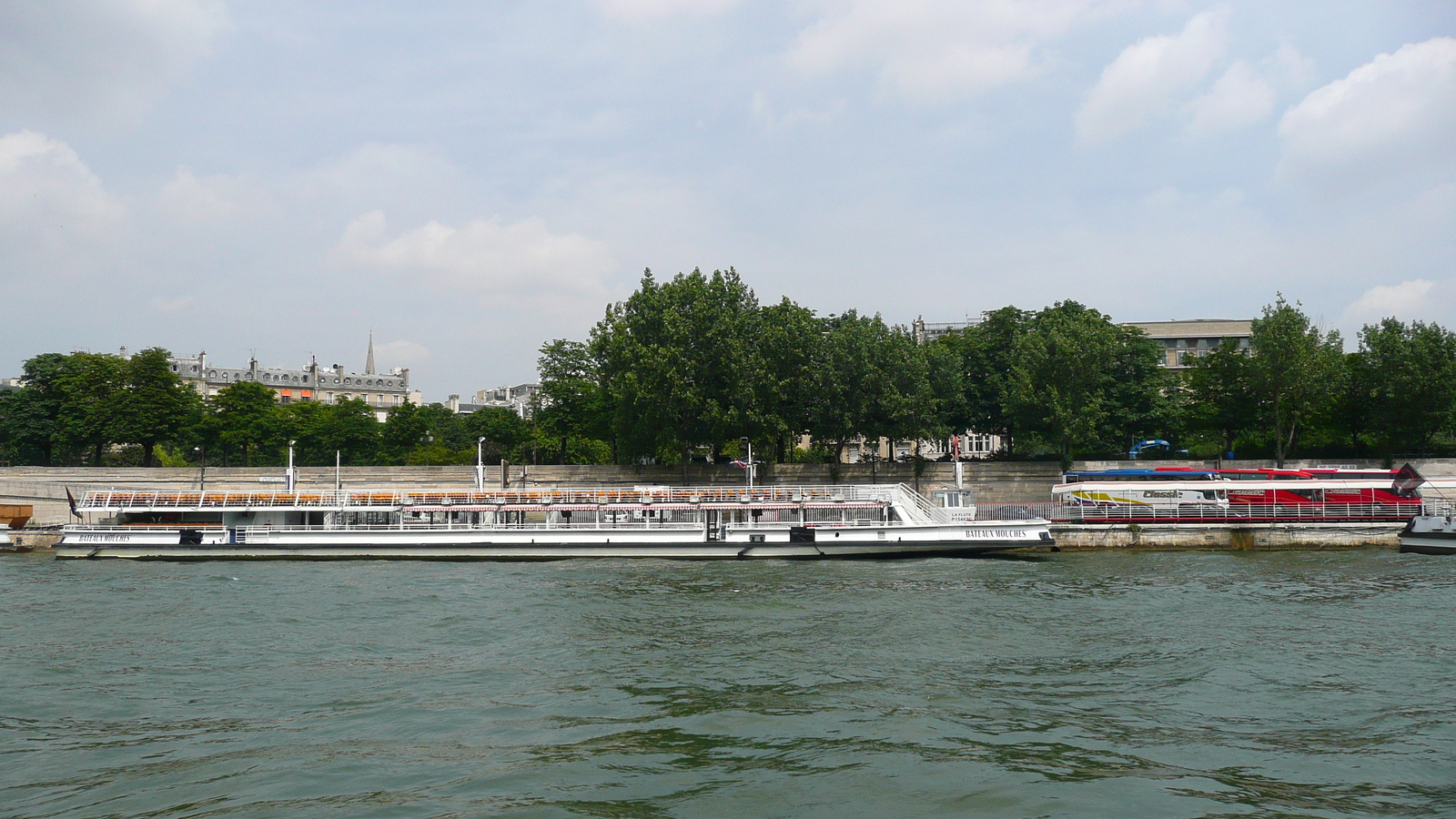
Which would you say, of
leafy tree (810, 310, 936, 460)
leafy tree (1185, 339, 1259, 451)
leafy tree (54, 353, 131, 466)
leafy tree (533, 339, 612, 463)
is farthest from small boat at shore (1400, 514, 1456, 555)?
leafy tree (54, 353, 131, 466)

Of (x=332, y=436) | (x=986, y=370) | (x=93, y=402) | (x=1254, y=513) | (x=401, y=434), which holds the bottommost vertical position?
(x=1254, y=513)

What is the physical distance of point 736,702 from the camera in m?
16.1

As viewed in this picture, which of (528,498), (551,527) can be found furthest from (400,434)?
(551,527)

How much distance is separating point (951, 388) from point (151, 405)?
58.9 m

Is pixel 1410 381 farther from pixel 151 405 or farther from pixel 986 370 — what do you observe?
pixel 151 405

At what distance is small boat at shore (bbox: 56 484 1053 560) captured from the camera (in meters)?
38.5

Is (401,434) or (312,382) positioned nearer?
(401,434)

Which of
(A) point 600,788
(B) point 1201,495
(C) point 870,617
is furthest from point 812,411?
(A) point 600,788

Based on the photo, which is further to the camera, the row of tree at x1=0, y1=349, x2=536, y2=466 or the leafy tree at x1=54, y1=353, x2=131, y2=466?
the row of tree at x1=0, y1=349, x2=536, y2=466

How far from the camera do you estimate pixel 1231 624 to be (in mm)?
22891

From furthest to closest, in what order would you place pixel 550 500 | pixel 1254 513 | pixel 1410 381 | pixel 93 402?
pixel 93 402
pixel 1410 381
pixel 1254 513
pixel 550 500

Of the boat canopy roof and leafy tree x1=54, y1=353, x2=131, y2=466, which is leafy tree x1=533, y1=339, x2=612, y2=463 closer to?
the boat canopy roof

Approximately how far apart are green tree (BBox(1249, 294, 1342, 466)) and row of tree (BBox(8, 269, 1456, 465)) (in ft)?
0.35

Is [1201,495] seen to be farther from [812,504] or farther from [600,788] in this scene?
[600,788]
